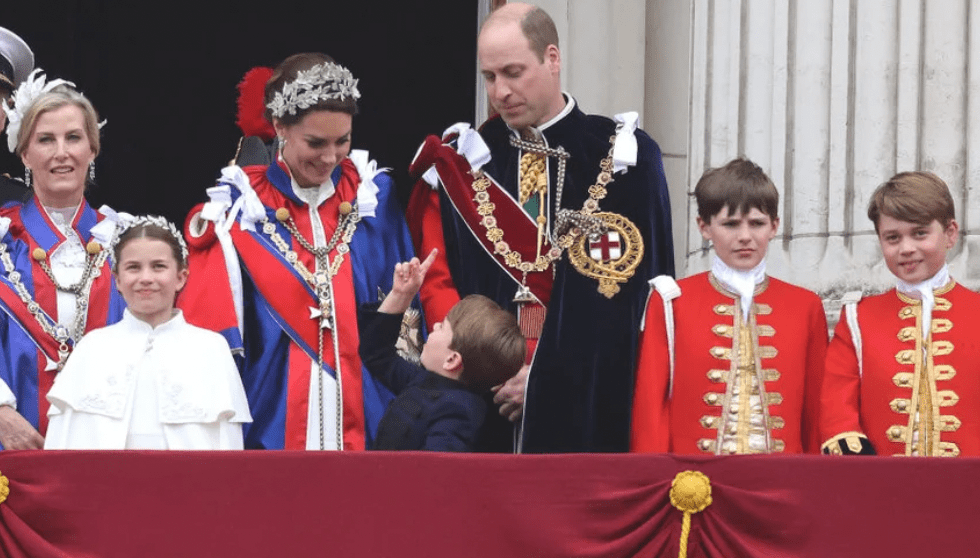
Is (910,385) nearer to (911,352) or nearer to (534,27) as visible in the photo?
(911,352)

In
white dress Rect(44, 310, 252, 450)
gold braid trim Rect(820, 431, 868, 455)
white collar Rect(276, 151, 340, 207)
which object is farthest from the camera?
white collar Rect(276, 151, 340, 207)

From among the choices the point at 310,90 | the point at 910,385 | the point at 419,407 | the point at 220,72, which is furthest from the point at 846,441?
the point at 220,72

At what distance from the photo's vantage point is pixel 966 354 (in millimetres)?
4293

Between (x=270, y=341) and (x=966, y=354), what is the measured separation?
1614 millimetres

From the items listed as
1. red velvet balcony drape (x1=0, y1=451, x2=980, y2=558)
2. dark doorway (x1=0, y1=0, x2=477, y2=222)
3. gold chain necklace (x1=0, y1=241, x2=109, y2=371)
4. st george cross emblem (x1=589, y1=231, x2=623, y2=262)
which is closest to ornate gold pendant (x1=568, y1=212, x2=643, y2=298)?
st george cross emblem (x1=589, y1=231, x2=623, y2=262)

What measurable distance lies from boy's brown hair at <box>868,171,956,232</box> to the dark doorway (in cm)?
381

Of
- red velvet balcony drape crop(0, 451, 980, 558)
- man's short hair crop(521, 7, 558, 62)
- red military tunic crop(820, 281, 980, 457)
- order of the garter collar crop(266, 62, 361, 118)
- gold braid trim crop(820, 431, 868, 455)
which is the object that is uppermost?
man's short hair crop(521, 7, 558, 62)

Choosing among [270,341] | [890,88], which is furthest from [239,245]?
[890,88]

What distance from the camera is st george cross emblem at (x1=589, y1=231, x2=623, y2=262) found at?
4.71 metres

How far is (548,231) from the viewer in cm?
484

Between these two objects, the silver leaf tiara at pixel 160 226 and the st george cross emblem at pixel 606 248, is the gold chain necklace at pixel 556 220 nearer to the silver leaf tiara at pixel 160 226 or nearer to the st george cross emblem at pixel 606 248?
the st george cross emblem at pixel 606 248

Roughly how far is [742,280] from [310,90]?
44.1 inches

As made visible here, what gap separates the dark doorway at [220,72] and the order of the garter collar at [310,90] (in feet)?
10.6

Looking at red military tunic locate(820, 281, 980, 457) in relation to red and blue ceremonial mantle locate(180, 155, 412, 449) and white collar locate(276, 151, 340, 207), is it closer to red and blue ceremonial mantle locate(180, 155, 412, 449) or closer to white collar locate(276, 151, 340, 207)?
red and blue ceremonial mantle locate(180, 155, 412, 449)
